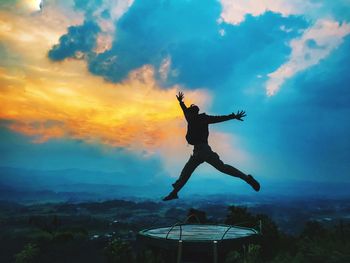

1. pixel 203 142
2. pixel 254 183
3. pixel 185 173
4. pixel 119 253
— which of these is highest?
pixel 203 142

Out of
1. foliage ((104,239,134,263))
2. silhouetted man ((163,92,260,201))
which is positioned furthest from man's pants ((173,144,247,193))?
foliage ((104,239,134,263))

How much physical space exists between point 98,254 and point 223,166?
182055mm

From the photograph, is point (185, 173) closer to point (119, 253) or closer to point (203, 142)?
point (203, 142)

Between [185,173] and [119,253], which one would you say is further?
[119,253]

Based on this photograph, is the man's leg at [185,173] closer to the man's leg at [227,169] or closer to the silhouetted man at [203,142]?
the silhouetted man at [203,142]

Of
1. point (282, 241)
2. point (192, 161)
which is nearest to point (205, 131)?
point (192, 161)

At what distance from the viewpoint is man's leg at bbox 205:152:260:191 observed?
38.2ft

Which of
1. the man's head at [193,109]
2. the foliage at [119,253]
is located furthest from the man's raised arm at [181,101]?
the foliage at [119,253]

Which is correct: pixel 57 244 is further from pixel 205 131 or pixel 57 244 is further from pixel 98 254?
pixel 205 131

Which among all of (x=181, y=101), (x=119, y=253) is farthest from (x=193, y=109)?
(x=119, y=253)

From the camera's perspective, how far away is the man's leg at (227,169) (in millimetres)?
11656

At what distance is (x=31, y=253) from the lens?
158875 mm

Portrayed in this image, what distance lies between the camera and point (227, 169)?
1168 centimetres

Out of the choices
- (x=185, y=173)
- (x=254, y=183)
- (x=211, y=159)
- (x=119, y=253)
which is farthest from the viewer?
(x=119, y=253)
